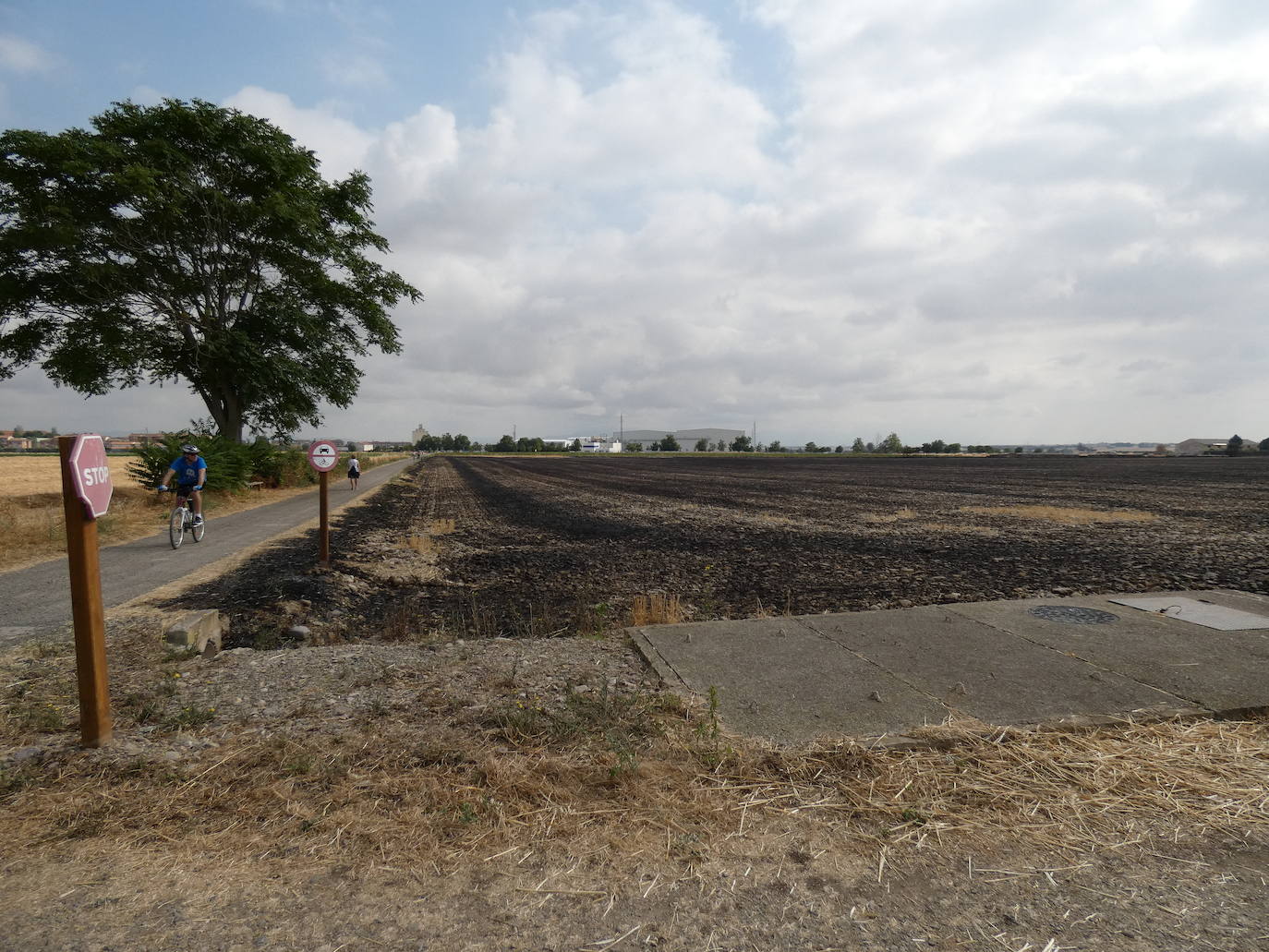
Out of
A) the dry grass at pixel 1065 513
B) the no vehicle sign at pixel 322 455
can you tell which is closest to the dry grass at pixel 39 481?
the no vehicle sign at pixel 322 455

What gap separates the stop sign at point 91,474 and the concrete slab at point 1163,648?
6494 mm

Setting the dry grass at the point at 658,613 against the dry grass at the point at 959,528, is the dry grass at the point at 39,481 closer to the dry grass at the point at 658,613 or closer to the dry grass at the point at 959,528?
the dry grass at the point at 658,613

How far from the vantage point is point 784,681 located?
14.1 feet

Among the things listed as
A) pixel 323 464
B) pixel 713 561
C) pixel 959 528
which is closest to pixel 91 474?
pixel 323 464

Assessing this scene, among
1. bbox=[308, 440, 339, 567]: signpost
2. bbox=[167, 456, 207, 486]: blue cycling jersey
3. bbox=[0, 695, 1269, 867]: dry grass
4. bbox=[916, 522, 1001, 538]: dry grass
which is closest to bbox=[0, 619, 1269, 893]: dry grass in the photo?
bbox=[0, 695, 1269, 867]: dry grass

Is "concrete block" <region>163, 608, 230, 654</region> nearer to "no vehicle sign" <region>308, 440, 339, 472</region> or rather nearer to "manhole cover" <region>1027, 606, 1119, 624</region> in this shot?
"no vehicle sign" <region>308, 440, 339, 472</region>

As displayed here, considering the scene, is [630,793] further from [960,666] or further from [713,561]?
[713,561]

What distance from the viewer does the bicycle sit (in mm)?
11234

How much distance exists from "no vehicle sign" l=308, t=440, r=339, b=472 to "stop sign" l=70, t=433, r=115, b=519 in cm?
633

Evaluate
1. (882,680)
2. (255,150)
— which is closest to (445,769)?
(882,680)

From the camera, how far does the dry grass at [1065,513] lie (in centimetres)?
1669

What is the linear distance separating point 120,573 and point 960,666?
10.8 meters

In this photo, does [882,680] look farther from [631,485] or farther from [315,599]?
[631,485]

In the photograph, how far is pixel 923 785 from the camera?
9.84 feet
